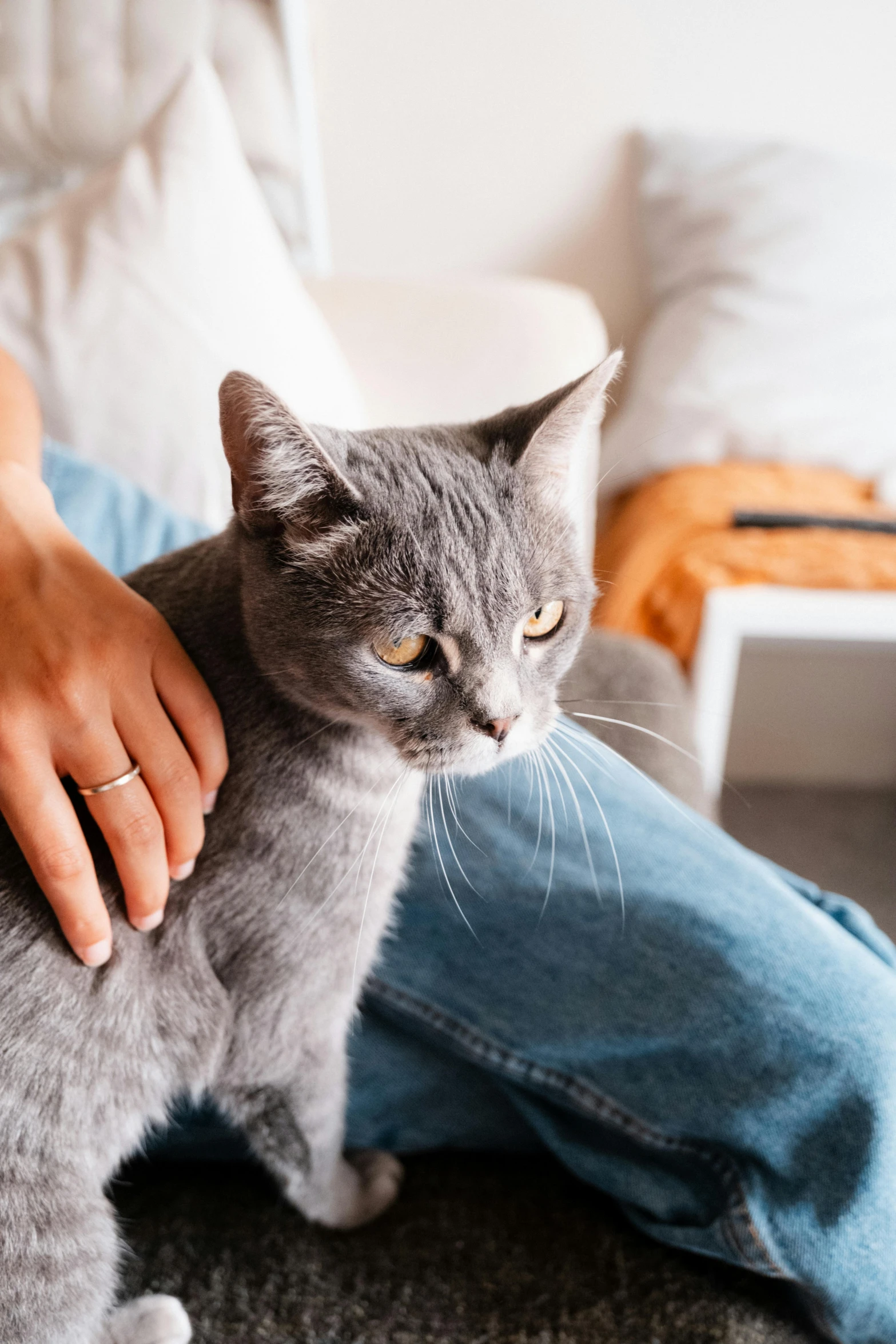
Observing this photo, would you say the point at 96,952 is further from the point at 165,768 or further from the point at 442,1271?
the point at 442,1271

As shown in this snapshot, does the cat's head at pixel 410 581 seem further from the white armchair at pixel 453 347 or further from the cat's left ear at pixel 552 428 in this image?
the white armchair at pixel 453 347

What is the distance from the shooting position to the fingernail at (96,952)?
608 mm

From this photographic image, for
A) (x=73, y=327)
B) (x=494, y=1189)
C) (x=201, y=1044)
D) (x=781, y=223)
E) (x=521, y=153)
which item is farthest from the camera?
(x=521, y=153)

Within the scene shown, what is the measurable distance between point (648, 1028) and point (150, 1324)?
473mm

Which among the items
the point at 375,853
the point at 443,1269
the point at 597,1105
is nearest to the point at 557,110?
the point at 375,853

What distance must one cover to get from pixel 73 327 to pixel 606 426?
4.50 ft

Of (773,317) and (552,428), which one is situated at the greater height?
(552,428)

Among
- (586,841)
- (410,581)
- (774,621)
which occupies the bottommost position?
(774,621)

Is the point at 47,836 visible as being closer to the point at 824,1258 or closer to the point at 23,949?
the point at 23,949

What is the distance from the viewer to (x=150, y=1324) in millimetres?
698

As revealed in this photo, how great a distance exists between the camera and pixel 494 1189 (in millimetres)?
852

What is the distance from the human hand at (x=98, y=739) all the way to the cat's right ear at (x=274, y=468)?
0.13 metres

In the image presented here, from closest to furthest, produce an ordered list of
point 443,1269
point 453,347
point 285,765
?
point 285,765 < point 443,1269 < point 453,347

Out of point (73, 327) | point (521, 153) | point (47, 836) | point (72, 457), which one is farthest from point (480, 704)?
point (521, 153)
